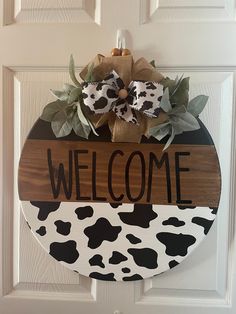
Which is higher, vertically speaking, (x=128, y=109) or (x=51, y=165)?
(x=128, y=109)

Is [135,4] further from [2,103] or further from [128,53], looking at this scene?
[2,103]

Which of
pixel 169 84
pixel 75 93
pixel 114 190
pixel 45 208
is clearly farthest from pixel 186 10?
pixel 45 208

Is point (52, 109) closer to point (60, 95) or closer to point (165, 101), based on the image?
point (60, 95)

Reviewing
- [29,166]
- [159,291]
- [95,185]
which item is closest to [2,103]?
[29,166]

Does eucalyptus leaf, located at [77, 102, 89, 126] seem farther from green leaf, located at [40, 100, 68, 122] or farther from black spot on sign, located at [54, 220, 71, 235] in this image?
black spot on sign, located at [54, 220, 71, 235]

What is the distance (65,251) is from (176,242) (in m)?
0.23

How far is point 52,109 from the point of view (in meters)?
0.94

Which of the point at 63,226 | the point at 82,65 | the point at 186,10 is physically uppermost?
the point at 186,10

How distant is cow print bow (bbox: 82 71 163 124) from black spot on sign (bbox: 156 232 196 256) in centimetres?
24

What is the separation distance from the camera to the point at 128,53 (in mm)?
932

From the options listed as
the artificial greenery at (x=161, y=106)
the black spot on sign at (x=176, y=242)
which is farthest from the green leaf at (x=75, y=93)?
the black spot on sign at (x=176, y=242)

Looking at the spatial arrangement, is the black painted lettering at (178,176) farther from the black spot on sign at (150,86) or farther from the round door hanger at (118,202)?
the black spot on sign at (150,86)

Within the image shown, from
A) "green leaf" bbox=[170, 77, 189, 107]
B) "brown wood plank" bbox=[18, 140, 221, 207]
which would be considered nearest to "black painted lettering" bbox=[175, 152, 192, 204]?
"brown wood plank" bbox=[18, 140, 221, 207]

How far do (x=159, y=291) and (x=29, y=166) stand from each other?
38cm
